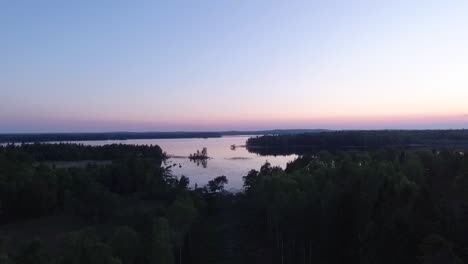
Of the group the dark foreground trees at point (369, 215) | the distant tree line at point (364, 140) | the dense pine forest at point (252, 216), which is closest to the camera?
the dark foreground trees at point (369, 215)

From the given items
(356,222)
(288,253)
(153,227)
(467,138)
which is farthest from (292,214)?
(467,138)

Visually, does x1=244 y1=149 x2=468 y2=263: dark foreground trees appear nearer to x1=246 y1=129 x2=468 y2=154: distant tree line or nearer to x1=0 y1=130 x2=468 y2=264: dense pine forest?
x1=0 y1=130 x2=468 y2=264: dense pine forest

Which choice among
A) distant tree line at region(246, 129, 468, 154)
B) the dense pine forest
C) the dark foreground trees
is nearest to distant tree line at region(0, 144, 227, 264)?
the dense pine forest

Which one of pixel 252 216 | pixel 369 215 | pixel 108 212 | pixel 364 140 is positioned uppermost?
pixel 364 140

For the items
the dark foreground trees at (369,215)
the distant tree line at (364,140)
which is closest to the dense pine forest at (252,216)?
the dark foreground trees at (369,215)

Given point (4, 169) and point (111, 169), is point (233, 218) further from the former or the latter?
point (4, 169)

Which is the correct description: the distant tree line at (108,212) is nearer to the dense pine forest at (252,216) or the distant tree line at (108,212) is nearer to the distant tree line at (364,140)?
the dense pine forest at (252,216)

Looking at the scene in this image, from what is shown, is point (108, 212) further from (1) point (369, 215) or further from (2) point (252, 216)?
(1) point (369, 215)

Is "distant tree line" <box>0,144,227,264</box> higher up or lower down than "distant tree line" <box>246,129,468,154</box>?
lower down

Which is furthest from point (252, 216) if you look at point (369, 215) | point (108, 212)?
point (369, 215)
